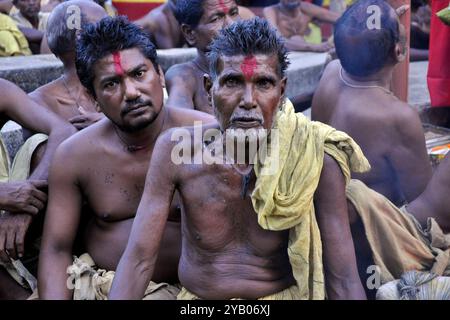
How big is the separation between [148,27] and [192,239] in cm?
548

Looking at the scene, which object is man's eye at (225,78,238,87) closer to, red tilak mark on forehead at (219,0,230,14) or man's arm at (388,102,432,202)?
man's arm at (388,102,432,202)

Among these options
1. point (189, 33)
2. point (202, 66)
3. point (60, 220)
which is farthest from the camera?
point (189, 33)

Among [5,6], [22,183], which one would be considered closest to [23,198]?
[22,183]

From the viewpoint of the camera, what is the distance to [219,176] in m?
3.11

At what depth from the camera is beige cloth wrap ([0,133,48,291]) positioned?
149 inches

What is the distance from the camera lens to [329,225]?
299 centimetres

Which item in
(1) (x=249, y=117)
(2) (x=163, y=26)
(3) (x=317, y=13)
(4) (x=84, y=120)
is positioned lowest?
(3) (x=317, y=13)

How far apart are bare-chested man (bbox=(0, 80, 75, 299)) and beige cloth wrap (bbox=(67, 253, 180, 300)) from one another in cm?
31

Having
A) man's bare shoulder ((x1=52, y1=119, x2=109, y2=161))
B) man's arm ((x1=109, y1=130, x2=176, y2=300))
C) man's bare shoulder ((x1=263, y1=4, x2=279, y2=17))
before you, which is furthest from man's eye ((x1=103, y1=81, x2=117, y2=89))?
man's bare shoulder ((x1=263, y1=4, x2=279, y2=17))

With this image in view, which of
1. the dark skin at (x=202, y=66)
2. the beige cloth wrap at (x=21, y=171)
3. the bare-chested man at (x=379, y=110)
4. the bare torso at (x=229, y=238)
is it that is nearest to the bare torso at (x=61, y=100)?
the beige cloth wrap at (x=21, y=171)

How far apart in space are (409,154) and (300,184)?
52.8 inches

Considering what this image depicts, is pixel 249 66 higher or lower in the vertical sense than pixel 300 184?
higher

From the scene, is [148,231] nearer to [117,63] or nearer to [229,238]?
[229,238]
